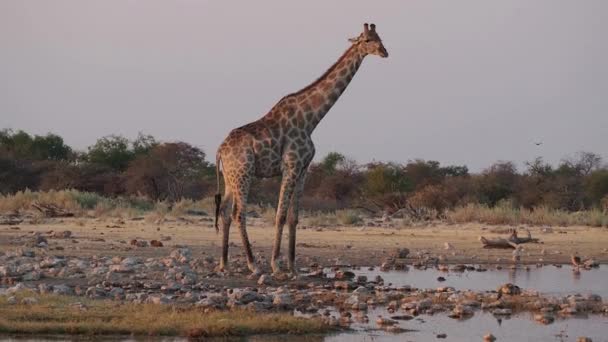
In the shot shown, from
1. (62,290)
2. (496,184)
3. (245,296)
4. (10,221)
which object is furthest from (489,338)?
(496,184)

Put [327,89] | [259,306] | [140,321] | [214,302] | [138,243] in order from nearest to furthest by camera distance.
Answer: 1. [140,321]
2. [214,302]
3. [259,306]
4. [327,89]
5. [138,243]

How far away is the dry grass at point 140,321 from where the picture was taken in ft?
32.7

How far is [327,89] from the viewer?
15.5 metres

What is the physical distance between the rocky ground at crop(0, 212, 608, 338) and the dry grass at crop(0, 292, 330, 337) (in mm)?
509

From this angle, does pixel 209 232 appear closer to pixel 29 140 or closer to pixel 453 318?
pixel 453 318

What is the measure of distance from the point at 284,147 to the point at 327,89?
1.16 metres

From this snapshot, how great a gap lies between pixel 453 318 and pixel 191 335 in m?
3.23

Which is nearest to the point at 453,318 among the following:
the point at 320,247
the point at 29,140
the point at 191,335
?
the point at 191,335

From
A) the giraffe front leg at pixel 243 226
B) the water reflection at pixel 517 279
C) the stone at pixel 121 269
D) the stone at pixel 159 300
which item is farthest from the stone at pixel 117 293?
the water reflection at pixel 517 279

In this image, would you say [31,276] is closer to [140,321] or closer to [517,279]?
[140,321]

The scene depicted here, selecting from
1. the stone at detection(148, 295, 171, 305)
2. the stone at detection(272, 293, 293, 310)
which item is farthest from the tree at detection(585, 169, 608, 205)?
the stone at detection(148, 295, 171, 305)

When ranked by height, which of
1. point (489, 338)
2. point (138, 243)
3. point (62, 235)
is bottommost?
point (489, 338)

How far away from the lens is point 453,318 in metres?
11.6

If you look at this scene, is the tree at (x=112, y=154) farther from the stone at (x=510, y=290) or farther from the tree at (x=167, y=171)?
the stone at (x=510, y=290)
